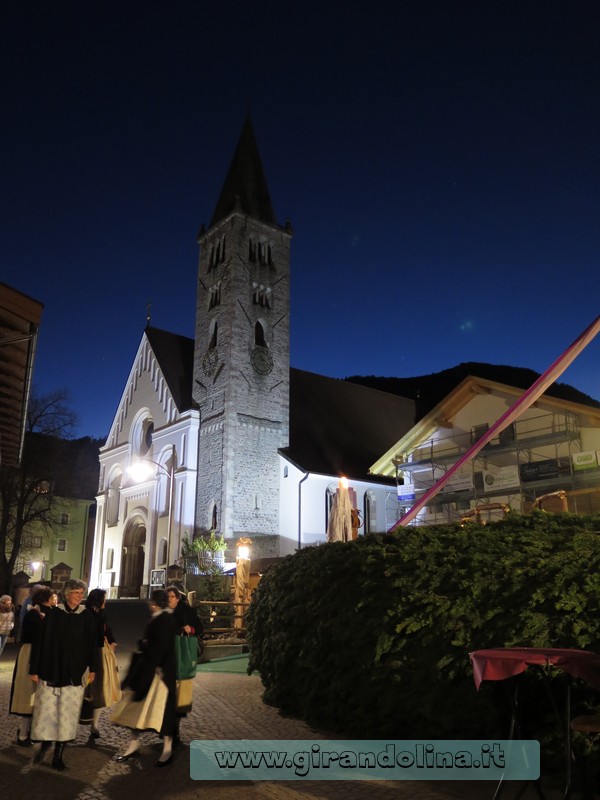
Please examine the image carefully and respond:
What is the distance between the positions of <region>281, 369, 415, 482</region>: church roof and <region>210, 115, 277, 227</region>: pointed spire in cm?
1052

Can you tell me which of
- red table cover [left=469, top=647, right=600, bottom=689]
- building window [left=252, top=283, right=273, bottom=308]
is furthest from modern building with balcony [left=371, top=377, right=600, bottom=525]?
red table cover [left=469, top=647, right=600, bottom=689]

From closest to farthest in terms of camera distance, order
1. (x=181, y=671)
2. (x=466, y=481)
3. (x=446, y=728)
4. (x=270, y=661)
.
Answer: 1. (x=446, y=728)
2. (x=181, y=671)
3. (x=270, y=661)
4. (x=466, y=481)

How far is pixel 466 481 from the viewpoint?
85.7 feet

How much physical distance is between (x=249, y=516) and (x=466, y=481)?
11950 millimetres

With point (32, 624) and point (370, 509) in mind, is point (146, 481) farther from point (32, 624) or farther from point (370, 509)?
point (32, 624)

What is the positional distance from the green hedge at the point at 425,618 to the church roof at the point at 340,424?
27.2 m

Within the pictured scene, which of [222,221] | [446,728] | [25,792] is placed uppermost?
[222,221]

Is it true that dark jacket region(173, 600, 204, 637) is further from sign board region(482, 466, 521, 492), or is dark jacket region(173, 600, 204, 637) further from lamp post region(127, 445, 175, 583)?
lamp post region(127, 445, 175, 583)

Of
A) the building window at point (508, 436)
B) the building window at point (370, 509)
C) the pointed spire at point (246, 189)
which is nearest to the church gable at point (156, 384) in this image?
the pointed spire at point (246, 189)

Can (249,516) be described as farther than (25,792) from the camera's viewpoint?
Yes

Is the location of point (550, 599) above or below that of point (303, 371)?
Result: below

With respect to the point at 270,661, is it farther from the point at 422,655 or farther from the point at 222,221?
the point at 222,221

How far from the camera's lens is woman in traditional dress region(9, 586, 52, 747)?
24.4 ft

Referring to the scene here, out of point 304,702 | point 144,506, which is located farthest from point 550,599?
point 144,506
